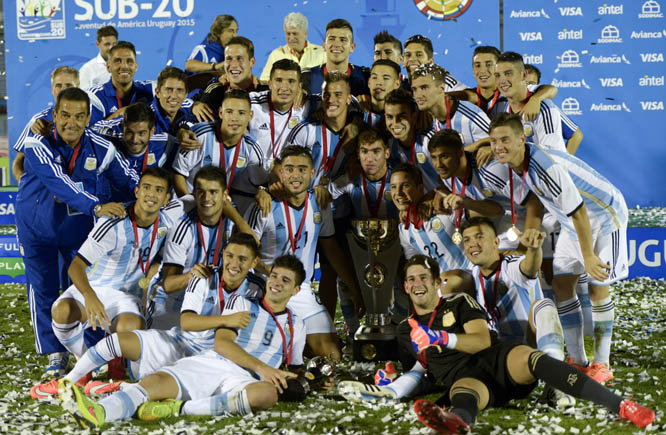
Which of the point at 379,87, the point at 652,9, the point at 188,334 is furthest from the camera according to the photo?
the point at 652,9

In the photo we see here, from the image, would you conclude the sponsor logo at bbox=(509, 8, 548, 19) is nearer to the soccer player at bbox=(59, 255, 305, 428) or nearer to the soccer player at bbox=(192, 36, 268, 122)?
the soccer player at bbox=(192, 36, 268, 122)

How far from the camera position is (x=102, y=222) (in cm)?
498

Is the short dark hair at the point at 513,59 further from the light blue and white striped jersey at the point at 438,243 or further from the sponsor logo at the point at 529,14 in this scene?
the sponsor logo at the point at 529,14

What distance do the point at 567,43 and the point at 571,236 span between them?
437 cm

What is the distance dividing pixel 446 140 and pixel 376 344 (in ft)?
4.37

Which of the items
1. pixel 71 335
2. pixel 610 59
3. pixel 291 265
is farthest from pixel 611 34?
pixel 71 335

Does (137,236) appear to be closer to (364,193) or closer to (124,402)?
(124,402)

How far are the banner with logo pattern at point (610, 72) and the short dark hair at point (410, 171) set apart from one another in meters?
4.02

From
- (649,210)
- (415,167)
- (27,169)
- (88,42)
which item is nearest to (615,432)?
(415,167)

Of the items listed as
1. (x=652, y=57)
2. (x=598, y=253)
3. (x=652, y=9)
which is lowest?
(x=598, y=253)

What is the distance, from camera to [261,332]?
4574 mm

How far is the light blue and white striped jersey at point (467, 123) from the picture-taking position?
5430mm

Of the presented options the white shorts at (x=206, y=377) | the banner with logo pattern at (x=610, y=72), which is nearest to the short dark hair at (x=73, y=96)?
the white shorts at (x=206, y=377)

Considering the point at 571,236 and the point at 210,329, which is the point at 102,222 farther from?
the point at 571,236
